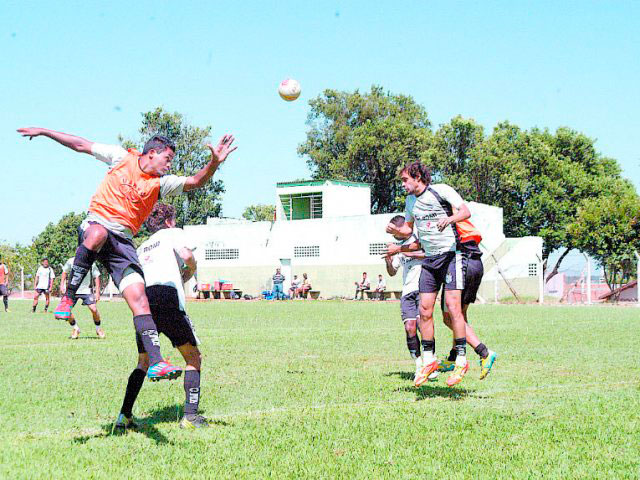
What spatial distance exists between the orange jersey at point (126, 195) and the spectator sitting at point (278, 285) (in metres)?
41.5

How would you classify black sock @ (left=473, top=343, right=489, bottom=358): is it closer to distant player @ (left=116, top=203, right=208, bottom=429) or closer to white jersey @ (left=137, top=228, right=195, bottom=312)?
distant player @ (left=116, top=203, right=208, bottom=429)

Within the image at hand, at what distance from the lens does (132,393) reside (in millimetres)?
6223

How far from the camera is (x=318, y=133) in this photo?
76312mm

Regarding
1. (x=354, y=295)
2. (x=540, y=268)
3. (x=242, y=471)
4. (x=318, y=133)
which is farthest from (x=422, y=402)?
(x=318, y=133)

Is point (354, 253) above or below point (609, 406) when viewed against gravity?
above

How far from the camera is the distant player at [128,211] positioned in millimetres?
6047

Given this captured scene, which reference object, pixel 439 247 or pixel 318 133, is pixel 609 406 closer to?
pixel 439 247

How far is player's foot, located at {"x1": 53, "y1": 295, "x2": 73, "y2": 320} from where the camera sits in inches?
232

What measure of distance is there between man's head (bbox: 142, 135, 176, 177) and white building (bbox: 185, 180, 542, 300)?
38.0 meters

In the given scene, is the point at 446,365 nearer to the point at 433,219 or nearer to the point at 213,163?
the point at 433,219

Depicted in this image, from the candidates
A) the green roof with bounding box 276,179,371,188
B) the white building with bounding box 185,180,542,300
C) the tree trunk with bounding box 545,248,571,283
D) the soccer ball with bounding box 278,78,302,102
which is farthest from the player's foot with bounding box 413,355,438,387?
the tree trunk with bounding box 545,248,571,283

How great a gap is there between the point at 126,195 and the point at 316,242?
4466 centimetres

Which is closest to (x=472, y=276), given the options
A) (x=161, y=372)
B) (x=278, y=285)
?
(x=161, y=372)

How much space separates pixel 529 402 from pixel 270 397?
2.51 meters
